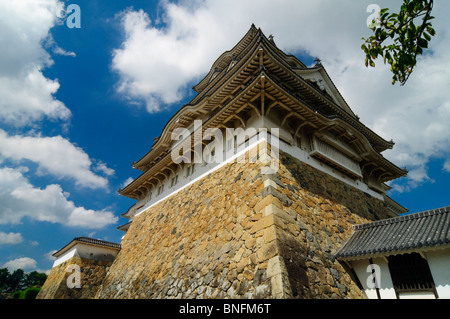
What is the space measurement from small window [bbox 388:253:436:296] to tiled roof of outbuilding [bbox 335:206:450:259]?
41 cm

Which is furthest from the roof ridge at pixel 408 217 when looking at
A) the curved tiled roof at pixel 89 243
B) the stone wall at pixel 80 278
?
the stone wall at pixel 80 278

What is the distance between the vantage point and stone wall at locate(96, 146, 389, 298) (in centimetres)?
516

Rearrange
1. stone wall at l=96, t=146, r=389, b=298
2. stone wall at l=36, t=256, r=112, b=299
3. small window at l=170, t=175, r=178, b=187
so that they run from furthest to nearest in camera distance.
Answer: stone wall at l=36, t=256, r=112, b=299 < small window at l=170, t=175, r=178, b=187 < stone wall at l=96, t=146, r=389, b=298

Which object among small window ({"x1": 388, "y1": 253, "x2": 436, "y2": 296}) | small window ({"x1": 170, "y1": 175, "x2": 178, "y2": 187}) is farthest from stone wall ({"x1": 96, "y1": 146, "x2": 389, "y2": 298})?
small window ({"x1": 388, "y1": 253, "x2": 436, "y2": 296})

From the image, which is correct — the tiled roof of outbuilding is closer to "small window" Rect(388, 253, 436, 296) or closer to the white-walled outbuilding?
the white-walled outbuilding

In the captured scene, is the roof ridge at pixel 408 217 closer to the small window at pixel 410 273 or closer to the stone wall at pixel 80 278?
the small window at pixel 410 273

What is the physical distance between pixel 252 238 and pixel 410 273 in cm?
391

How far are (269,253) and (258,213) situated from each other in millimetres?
1120

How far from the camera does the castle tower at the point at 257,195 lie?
5520 millimetres

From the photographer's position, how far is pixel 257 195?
6.39 m

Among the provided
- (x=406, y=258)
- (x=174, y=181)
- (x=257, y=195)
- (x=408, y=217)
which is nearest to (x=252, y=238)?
(x=257, y=195)
